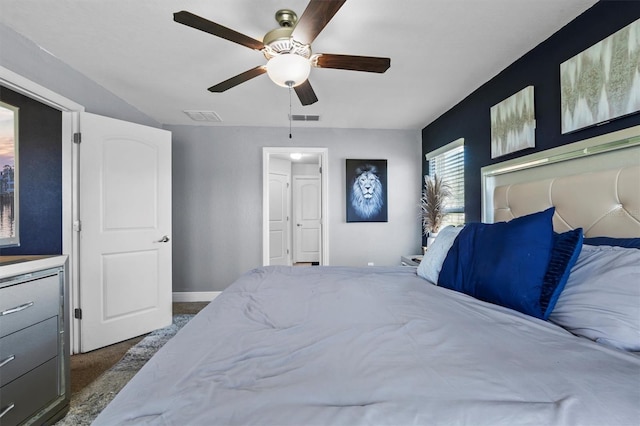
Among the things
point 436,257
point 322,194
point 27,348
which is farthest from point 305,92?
point 27,348

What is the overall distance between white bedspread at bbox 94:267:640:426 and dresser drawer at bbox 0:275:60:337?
1026mm

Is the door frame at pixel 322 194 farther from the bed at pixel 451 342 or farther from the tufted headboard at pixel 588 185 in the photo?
the tufted headboard at pixel 588 185

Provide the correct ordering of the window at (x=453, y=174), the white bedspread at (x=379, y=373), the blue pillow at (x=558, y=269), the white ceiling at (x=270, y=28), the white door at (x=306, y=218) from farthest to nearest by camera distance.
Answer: the white door at (x=306, y=218) < the window at (x=453, y=174) < the white ceiling at (x=270, y=28) < the blue pillow at (x=558, y=269) < the white bedspread at (x=379, y=373)

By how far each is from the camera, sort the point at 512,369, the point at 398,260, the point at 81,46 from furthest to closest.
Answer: the point at 398,260 < the point at 81,46 < the point at 512,369

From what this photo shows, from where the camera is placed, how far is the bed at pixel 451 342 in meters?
0.62

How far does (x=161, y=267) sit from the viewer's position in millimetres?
2947

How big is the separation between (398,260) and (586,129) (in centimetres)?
273

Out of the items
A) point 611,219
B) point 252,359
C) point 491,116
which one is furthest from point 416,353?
point 491,116

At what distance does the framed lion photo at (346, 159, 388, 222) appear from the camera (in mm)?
3967

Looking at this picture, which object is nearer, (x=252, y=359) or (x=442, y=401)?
(x=442, y=401)

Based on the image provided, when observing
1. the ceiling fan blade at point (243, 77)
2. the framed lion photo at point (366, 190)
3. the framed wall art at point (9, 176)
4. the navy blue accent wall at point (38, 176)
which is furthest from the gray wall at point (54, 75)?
the framed lion photo at point (366, 190)

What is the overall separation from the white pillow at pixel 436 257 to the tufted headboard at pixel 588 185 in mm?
546

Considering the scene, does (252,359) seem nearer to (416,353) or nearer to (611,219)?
(416,353)

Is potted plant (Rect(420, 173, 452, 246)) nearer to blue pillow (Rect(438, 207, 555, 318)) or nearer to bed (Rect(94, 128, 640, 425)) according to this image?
bed (Rect(94, 128, 640, 425))
